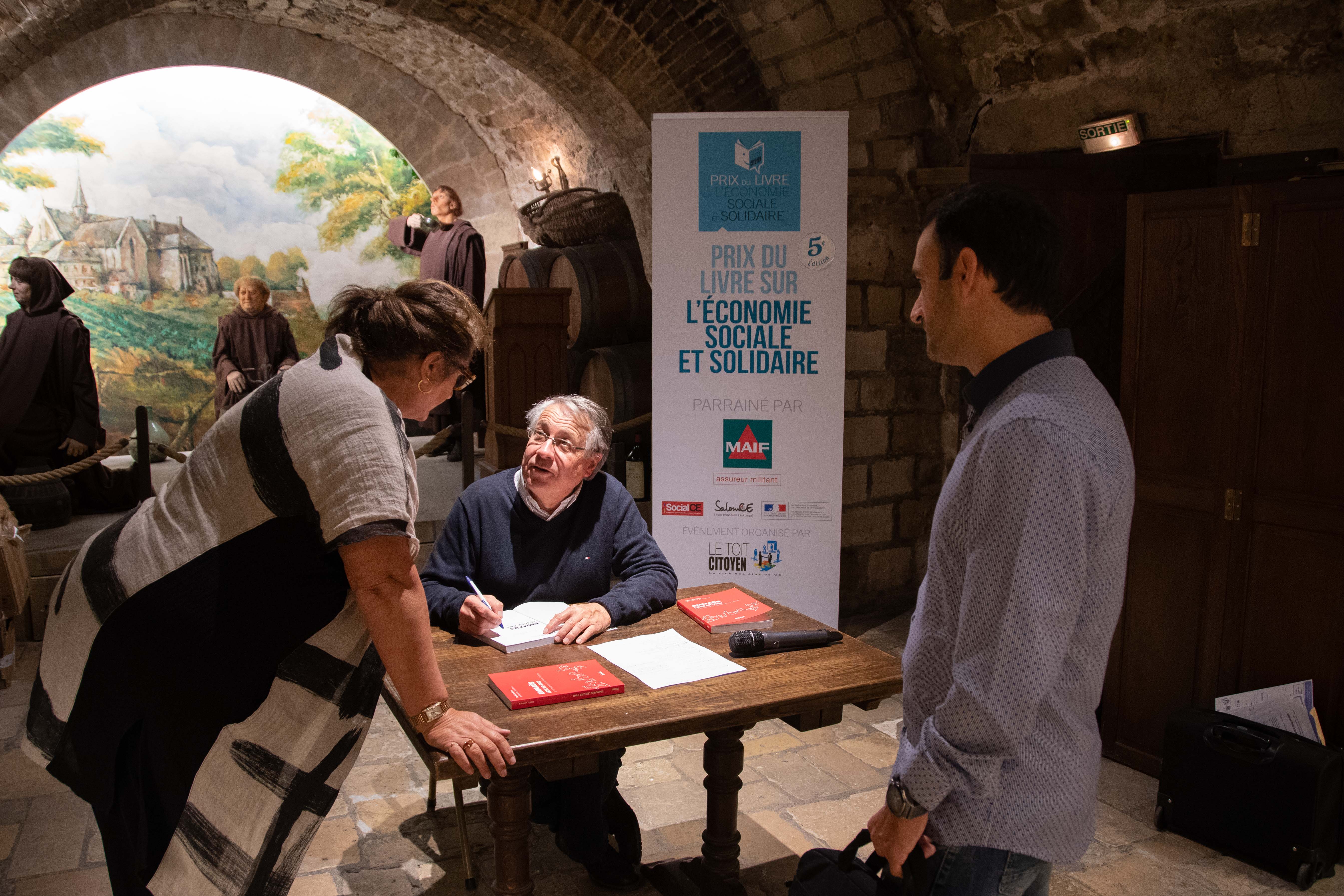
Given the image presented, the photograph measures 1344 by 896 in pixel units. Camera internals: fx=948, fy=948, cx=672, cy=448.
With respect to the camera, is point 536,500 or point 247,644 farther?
point 536,500

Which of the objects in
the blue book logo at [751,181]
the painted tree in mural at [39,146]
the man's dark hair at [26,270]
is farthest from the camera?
the painted tree in mural at [39,146]

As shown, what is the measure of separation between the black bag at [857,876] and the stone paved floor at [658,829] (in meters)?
1.15

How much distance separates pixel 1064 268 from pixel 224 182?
25.1ft

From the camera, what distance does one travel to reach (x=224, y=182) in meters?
8.87

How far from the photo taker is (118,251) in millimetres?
8531

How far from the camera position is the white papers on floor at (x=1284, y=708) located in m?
2.92

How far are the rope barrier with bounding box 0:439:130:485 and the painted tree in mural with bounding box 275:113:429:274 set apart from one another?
4507 millimetres

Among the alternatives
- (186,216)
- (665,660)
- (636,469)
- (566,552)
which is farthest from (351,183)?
(665,660)

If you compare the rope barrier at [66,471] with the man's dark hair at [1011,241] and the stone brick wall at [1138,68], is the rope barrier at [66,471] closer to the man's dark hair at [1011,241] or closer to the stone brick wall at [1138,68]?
the stone brick wall at [1138,68]

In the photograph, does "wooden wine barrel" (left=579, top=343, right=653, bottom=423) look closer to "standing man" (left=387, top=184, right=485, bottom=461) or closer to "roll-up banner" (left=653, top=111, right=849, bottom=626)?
"roll-up banner" (left=653, top=111, right=849, bottom=626)

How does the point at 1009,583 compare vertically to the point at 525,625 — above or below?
above

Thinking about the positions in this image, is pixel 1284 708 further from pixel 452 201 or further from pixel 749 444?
pixel 452 201

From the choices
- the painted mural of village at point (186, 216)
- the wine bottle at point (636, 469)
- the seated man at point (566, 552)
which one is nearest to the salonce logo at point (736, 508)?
the wine bottle at point (636, 469)

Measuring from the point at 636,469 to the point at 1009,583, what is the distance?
4264 mm
